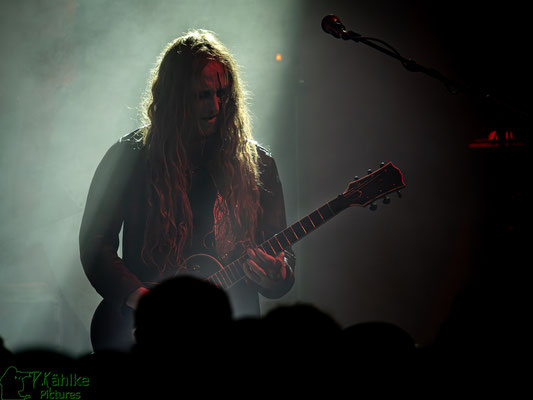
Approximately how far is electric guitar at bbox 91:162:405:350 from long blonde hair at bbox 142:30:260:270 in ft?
0.35

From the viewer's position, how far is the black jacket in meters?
1.96

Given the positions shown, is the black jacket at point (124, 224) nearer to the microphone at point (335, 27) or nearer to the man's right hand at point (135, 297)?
the man's right hand at point (135, 297)

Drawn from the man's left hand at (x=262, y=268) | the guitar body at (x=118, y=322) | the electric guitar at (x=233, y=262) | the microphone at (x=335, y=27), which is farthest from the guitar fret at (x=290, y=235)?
the microphone at (x=335, y=27)

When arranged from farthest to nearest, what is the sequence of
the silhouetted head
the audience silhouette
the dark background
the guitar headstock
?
the dark background
the guitar headstock
the silhouetted head
the audience silhouette

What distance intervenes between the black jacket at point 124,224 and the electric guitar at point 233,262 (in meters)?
0.06

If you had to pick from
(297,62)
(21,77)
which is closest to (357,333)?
(297,62)

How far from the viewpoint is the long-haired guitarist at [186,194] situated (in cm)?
200

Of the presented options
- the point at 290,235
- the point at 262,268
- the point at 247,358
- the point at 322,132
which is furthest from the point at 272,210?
the point at 322,132

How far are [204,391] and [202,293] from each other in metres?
0.49

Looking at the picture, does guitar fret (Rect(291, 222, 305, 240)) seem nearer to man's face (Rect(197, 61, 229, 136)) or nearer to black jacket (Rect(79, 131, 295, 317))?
black jacket (Rect(79, 131, 295, 317))

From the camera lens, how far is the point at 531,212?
115 inches

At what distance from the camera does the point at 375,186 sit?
213cm

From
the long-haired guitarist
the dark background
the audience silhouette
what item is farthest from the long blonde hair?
the dark background

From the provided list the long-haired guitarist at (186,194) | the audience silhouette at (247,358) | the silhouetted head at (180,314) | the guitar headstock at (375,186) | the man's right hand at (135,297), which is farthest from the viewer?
the guitar headstock at (375,186)
